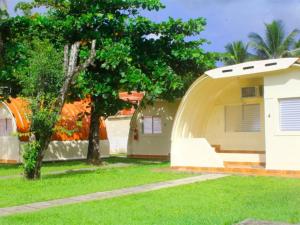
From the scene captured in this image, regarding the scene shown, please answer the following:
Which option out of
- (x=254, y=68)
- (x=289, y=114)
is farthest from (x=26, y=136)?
(x=289, y=114)

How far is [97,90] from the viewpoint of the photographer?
19.3 meters

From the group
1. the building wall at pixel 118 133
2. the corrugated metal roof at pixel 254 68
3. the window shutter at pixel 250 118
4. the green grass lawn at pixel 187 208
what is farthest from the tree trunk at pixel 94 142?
the building wall at pixel 118 133

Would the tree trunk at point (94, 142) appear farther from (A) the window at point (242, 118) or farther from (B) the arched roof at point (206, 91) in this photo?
(A) the window at point (242, 118)

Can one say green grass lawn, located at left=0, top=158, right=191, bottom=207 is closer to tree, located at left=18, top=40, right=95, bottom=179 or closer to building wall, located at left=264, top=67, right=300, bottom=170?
tree, located at left=18, top=40, right=95, bottom=179

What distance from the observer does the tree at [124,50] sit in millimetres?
19344

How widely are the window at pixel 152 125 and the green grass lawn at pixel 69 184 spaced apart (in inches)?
319

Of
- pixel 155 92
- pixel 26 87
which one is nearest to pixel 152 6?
pixel 155 92

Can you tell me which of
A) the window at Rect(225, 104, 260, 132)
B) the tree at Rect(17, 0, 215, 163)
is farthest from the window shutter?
the tree at Rect(17, 0, 215, 163)

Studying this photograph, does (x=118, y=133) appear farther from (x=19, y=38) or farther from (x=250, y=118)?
(x=250, y=118)

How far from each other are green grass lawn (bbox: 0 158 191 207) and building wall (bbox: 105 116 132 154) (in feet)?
50.1

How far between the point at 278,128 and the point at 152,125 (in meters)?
11.3

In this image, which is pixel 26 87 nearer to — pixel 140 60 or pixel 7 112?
pixel 140 60

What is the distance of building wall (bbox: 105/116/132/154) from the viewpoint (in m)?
33.8

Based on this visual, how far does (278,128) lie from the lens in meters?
16.0
